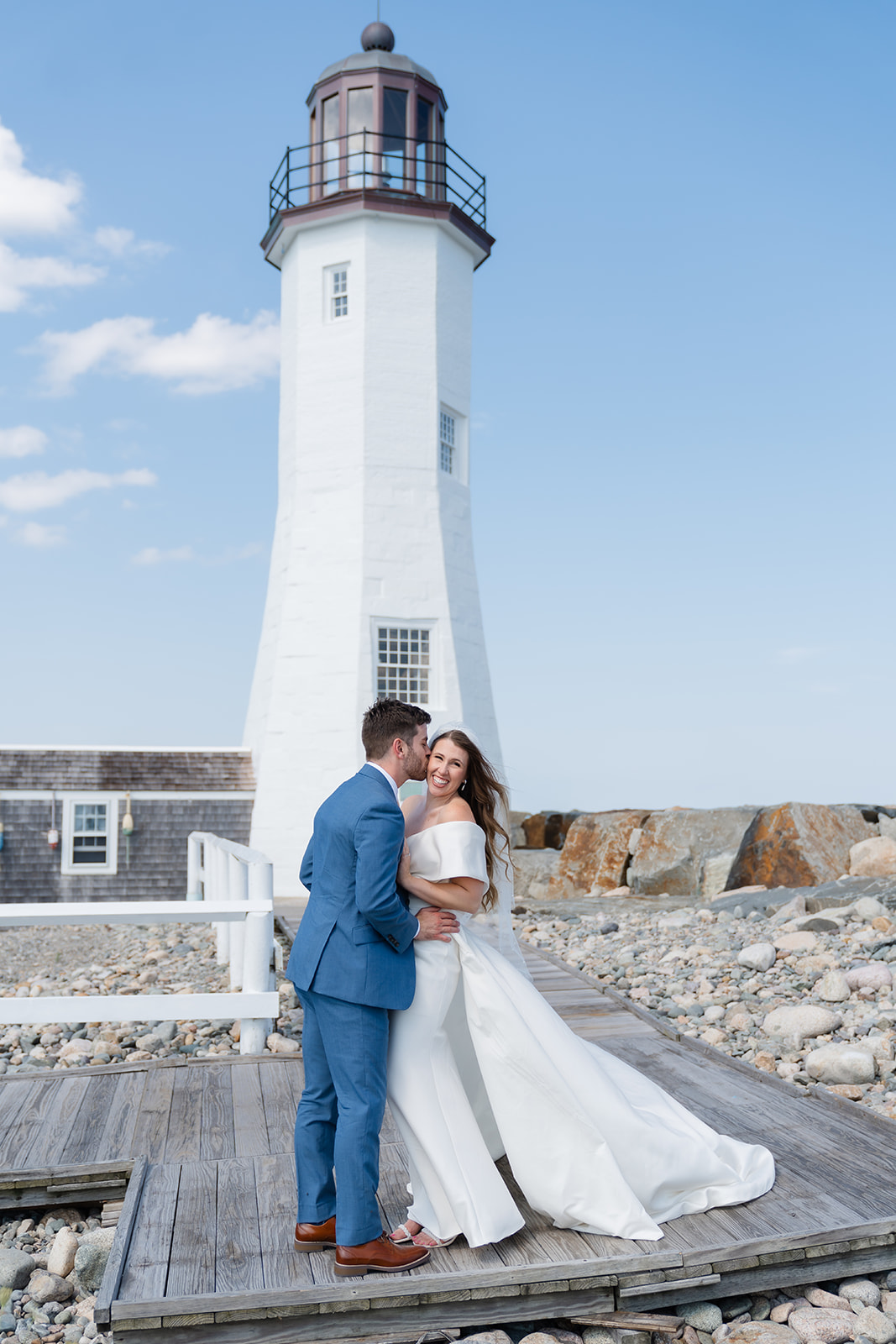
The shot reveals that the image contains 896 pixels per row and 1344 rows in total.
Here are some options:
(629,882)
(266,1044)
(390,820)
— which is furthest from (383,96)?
(390,820)

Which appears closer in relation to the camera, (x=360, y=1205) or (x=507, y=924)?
(x=360, y=1205)

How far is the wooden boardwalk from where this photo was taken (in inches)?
139

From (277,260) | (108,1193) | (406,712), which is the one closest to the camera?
(406,712)

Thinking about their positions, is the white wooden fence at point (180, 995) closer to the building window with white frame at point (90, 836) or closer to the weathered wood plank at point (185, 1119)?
the weathered wood plank at point (185, 1119)

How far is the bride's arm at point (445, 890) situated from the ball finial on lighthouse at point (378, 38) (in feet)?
64.4

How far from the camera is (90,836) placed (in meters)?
18.2

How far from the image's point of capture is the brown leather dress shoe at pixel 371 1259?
11.8 ft

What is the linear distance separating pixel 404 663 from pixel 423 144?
31.1 feet

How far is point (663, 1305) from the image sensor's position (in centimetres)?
386

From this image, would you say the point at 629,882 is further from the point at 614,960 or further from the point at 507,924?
the point at 507,924

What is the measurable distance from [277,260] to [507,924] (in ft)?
58.1

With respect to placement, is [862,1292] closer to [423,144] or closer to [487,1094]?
[487,1094]

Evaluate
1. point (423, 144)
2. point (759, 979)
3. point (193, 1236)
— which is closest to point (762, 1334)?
point (193, 1236)

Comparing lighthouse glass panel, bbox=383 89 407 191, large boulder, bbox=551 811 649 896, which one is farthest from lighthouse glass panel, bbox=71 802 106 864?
lighthouse glass panel, bbox=383 89 407 191
